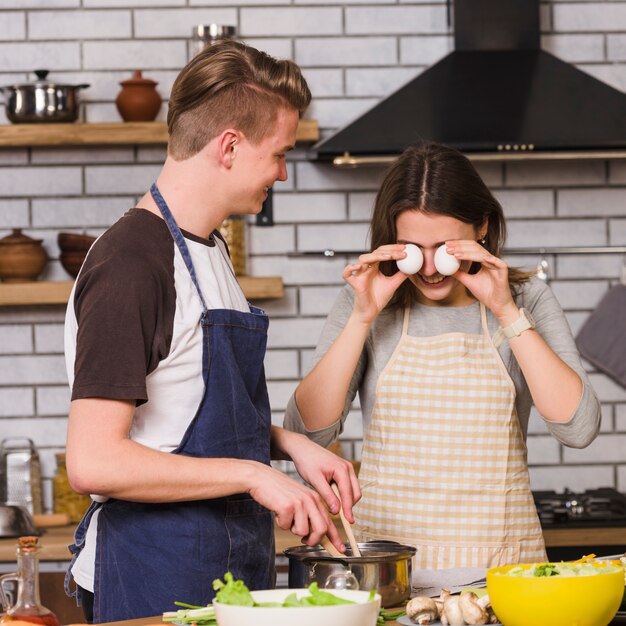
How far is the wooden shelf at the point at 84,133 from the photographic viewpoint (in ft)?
12.3

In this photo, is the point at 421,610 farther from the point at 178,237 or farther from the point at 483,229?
the point at 483,229

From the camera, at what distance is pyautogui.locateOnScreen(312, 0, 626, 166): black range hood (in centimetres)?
353

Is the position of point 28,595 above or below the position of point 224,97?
below

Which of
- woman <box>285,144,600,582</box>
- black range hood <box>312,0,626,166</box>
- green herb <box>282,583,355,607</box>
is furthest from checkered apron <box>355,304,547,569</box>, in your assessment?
black range hood <box>312,0,626,166</box>

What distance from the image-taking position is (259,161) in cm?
180

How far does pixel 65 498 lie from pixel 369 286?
1.99 m

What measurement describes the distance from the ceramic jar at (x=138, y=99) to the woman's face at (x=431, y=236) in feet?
5.94

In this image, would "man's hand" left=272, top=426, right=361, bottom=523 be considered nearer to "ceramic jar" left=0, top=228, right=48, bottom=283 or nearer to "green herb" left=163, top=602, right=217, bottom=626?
"green herb" left=163, top=602, right=217, bottom=626

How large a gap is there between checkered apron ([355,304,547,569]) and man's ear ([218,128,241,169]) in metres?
0.73

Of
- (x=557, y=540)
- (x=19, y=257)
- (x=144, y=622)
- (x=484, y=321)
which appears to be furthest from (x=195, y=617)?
(x=19, y=257)

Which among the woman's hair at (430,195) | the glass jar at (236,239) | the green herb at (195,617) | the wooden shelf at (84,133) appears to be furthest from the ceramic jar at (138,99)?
the green herb at (195,617)

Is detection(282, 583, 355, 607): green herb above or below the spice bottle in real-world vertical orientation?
above

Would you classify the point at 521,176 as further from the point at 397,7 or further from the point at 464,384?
the point at 464,384

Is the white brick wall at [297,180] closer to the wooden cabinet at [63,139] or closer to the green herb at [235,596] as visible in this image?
the wooden cabinet at [63,139]
